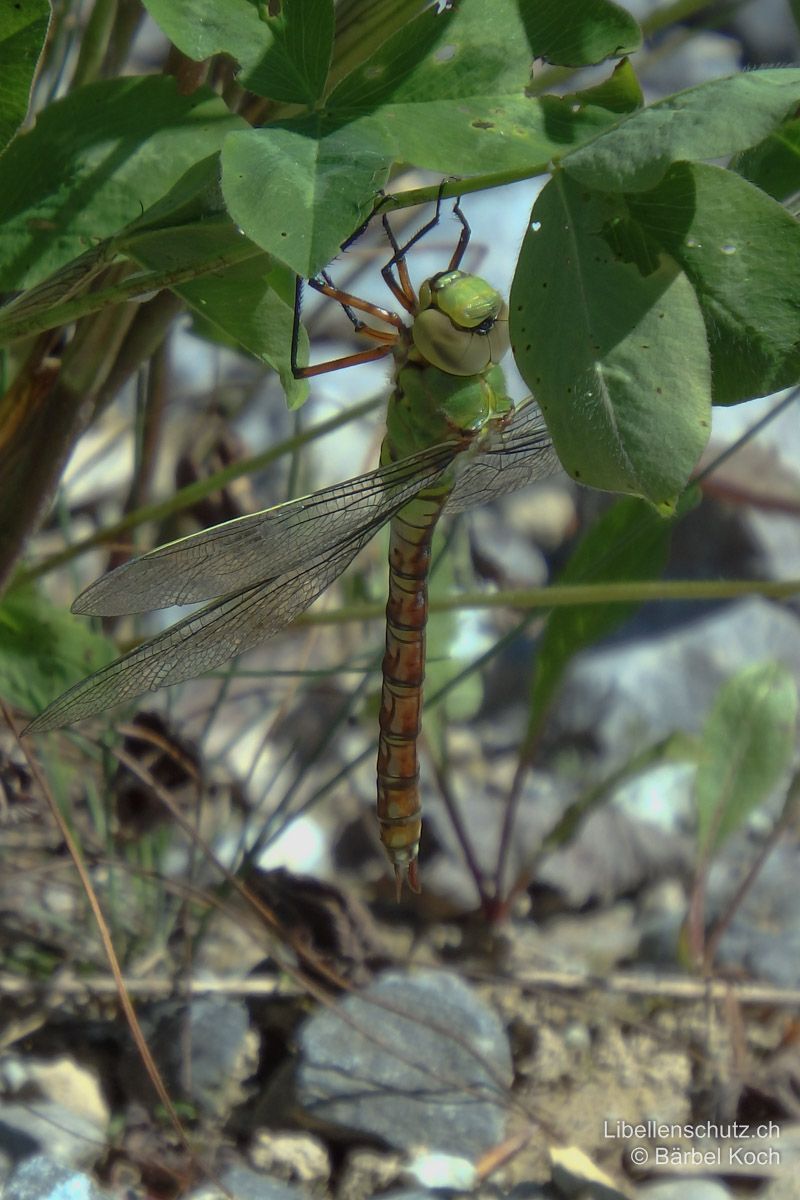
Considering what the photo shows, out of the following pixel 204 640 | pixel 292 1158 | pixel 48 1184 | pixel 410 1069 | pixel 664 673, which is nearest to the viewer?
pixel 48 1184

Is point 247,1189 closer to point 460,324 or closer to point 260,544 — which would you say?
point 260,544

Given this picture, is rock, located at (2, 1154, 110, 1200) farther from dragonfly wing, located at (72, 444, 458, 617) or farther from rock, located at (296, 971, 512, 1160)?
dragonfly wing, located at (72, 444, 458, 617)

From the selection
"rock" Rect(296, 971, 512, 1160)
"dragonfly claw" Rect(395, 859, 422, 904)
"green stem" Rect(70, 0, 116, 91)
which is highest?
"green stem" Rect(70, 0, 116, 91)

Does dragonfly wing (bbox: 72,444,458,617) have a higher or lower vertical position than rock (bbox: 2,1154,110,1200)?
higher

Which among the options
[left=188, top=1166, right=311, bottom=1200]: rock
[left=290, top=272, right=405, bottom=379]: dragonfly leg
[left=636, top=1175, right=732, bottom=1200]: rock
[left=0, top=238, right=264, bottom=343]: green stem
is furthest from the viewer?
[left=636, top=1175, right=732, bottom=1200]: rock

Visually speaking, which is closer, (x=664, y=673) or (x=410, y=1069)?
(x=410, y=1069)

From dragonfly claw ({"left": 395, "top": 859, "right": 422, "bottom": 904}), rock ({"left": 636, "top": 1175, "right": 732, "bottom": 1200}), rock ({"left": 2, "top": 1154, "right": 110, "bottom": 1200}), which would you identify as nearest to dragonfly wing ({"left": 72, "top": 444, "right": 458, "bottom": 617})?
dragonfly claw ({"left": 395, "top": 859, "right": 422, "bottom": 904})

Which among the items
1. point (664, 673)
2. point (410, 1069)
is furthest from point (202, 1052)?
point (664, 673)

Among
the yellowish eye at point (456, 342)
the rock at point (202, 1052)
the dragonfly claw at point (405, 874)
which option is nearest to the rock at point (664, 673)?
the dragonfly claw at point (405, 874)
